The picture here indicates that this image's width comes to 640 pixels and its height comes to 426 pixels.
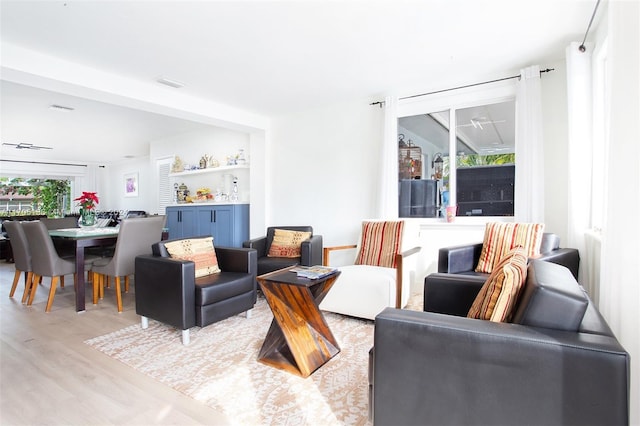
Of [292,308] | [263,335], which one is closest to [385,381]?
[292,308]

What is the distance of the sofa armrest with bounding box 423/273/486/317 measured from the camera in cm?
199

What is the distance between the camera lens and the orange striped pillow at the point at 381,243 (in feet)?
11.2

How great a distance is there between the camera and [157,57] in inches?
126

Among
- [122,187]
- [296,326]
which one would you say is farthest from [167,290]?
[122,187]

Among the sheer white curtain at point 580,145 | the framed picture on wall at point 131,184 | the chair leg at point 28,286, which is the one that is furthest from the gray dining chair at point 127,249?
the framed picture on wall at point 131,184

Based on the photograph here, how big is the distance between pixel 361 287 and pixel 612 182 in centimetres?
186

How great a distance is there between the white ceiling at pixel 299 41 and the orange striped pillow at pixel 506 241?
1632 mm

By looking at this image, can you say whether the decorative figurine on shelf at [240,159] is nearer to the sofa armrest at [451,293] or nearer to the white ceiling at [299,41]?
the white ceiling at [299,41]

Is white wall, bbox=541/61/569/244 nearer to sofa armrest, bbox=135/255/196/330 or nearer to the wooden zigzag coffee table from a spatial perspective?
the wooden zigzag coffee table

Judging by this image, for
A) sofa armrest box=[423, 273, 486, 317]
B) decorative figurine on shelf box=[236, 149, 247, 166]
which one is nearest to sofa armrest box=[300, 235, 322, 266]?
sofa armrest box=[423, 273, 486, 317]

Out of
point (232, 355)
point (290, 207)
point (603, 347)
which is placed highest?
point (290, 207)

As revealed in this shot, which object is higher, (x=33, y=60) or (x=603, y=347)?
(x=33, y=60)

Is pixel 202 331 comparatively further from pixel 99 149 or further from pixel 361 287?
pixel 99 149

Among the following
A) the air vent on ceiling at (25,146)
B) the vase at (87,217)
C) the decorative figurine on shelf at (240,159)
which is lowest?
the vase at (87,217)
